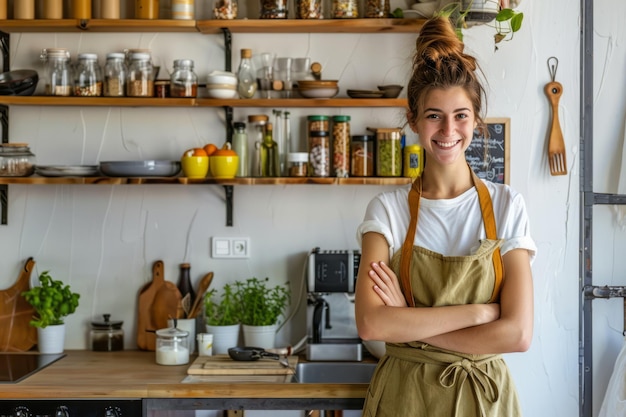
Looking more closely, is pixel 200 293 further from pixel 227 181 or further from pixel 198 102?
pixel 198 102

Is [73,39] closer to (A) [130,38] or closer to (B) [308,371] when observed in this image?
(A) [130,38]

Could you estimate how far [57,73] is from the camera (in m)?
3.18

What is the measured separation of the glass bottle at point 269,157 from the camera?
3219 millimetres

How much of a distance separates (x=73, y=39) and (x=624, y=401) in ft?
8.11

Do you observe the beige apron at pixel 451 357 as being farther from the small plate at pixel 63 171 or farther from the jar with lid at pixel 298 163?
the small plate at pixel 63 171

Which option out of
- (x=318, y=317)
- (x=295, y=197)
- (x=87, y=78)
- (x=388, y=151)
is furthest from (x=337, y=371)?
(x=87, y=78)

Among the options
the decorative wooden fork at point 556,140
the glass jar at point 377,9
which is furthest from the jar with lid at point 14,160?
the decorative wooden fork at point 556,140

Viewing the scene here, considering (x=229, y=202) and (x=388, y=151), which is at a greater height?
(x=388, y=151)

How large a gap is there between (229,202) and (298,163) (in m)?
0.34

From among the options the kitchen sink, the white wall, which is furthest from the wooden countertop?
the white wall

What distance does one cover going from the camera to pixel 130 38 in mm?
3305

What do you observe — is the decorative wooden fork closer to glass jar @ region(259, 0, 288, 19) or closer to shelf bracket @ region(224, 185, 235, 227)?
glass jar @ region(259, 0, 288, 19)

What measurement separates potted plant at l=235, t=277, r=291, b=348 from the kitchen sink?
0.20 meters

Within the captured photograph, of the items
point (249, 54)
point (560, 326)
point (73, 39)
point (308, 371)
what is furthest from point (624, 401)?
point (73, 39)
